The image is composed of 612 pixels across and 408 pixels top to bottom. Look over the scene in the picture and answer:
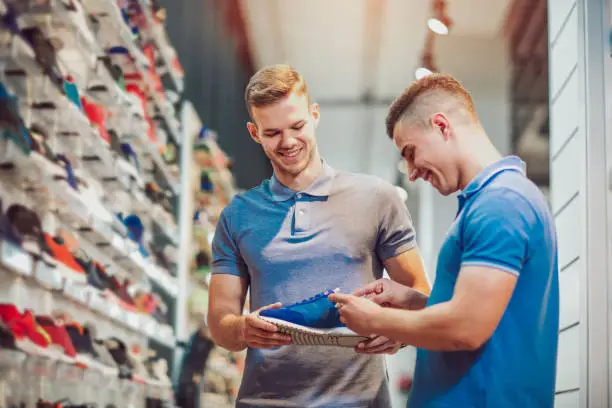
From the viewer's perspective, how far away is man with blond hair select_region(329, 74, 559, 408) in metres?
1.43

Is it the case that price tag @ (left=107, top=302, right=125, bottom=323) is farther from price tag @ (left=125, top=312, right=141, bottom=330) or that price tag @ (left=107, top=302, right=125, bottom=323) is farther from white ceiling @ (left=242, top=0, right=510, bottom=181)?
white ceiling @ (left=242, top=0, right=510, bottom=181)

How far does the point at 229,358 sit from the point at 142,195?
330cm

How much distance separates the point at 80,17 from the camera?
13.5ft

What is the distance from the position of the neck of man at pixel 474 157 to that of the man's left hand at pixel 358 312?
1.07ft

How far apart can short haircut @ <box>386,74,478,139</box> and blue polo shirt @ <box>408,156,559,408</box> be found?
22cm

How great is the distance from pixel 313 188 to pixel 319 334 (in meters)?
0.51

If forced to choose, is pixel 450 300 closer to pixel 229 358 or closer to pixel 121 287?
pixel 121 287

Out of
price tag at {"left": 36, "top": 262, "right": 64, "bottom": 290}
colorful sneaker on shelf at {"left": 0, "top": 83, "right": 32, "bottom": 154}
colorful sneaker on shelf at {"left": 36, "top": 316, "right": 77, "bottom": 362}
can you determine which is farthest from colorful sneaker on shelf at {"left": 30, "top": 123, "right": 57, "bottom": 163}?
colorful sneaker on shelf at {"left": 36, "top": 316, "right": 77, "bottom": 362}

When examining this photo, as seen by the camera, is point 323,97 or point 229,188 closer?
point 229,188

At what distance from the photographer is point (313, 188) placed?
215 centimetres

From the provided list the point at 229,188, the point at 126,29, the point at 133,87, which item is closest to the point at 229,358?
the point at 229,188

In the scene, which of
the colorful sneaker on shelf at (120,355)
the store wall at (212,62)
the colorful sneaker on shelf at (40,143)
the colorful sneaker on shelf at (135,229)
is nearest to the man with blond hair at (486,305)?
the colorful sneaker on shelf at (40,143)

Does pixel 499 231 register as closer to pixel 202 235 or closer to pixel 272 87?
pixel 272 87

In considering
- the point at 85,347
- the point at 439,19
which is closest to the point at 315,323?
the point at 85,347
